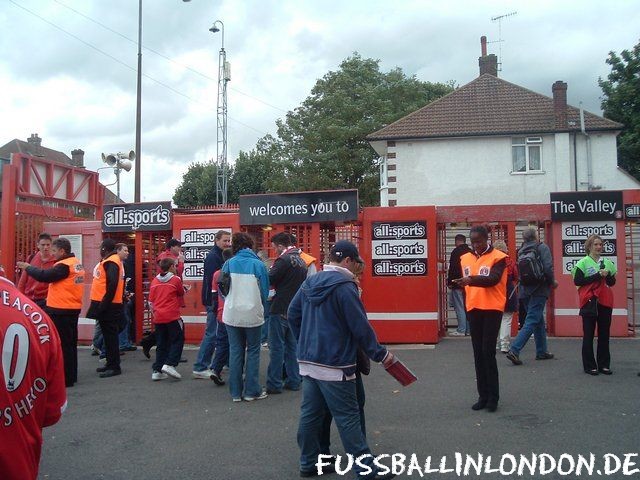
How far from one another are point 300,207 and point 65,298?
414 cm

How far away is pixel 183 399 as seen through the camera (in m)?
6.98

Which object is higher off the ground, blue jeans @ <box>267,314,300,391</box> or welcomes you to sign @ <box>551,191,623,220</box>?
welcomes you to sign @ <box>551,191,623,220</box>

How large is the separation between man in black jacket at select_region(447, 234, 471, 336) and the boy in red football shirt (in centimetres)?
495

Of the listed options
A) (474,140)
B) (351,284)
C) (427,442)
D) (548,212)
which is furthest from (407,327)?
(474,140)

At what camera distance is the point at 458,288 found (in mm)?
10938

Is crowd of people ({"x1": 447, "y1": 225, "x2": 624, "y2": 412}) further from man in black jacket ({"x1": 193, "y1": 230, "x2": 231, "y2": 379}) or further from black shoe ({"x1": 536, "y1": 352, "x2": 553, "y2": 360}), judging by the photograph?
man in black jacket ({"x1": 193, "y1": 230, "x2": 231, "y2": 379})

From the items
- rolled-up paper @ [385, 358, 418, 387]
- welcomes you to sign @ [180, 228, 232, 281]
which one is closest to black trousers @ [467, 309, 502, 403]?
rolled-up paper @ [385, 358, 418, 387]

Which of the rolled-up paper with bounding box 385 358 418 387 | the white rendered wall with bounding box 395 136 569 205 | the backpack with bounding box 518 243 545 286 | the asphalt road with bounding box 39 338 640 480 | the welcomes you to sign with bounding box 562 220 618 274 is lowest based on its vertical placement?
the asphalt road with bounding box 39 338 640 480

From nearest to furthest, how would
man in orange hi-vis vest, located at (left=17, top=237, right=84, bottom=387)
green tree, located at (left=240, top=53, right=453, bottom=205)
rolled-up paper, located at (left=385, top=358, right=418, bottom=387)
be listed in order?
rolled-up paper, located at (left=385, top=358, right=418, bottom=387) → man in orange hi-vis vest, located at (left=17, top=237, right=84, bottom=387) → green tree, located at (left=240, top=53, right=453, bottom=205)

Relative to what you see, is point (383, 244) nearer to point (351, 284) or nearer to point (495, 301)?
point (495, 301)

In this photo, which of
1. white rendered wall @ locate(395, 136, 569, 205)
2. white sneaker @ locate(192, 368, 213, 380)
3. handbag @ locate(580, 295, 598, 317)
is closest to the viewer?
handbag @ locate(580, 295, 598, 317)

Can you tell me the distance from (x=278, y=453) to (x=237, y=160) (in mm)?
40161

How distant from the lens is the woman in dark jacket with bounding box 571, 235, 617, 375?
7.41 m

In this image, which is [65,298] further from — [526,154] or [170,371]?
[526,154]
